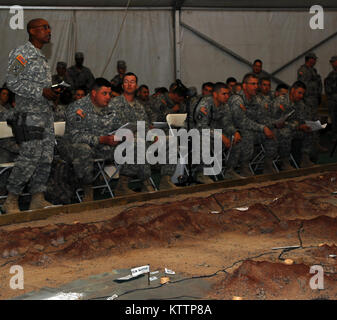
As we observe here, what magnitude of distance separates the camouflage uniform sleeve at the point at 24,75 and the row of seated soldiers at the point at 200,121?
891mm

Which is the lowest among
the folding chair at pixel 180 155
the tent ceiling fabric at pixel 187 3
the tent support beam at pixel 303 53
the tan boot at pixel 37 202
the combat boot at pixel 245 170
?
the tan boot at pixel 37 202

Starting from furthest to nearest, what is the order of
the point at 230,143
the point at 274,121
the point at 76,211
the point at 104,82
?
1. the point at 274,121
2. the point at 230,143
3. the point at 104,82
4. the point at 76,211

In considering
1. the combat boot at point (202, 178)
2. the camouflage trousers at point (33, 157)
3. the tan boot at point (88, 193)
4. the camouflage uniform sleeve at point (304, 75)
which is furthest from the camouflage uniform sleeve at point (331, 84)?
the camouflage trousers at point (33, 157)

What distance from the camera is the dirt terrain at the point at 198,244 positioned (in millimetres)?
3801

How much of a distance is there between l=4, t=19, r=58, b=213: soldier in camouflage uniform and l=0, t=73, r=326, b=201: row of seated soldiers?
55cm

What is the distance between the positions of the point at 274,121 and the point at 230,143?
1126mm

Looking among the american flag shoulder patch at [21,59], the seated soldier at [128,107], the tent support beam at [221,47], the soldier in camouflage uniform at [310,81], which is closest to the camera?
the american flag shoulder patch at [21,59]

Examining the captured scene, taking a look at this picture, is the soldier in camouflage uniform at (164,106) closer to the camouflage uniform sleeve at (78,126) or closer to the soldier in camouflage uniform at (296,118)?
the soldier in camouflage uniform at (296,118)

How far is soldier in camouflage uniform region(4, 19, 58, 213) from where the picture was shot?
5.58m

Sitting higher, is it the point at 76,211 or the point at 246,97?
the point at 246,97

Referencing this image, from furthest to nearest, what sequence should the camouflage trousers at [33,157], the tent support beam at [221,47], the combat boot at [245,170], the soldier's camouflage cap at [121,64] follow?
the tent support beam at [221,47], the soldier's camouflage cap at [121,64], the combat boot at [245,170], the camouflage trousers at [33,157]
